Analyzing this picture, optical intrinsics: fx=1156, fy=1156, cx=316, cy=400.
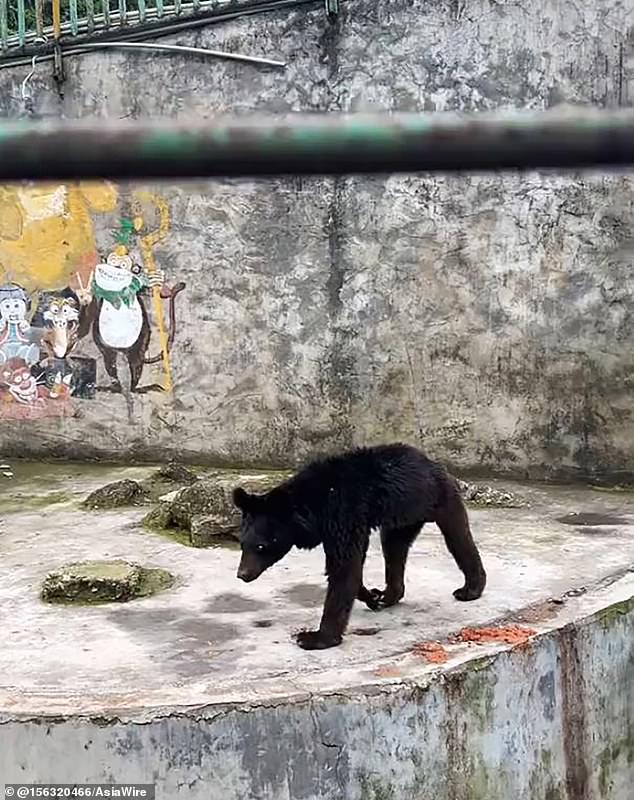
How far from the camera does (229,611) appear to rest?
520cm

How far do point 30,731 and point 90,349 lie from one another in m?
4.88

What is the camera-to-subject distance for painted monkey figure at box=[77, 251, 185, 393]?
337 inches

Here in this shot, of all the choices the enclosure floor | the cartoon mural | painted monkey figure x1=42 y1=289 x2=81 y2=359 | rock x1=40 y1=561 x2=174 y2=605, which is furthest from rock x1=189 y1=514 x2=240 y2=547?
painted monkey figure x1=42 y1=289 x2=81 y2=359

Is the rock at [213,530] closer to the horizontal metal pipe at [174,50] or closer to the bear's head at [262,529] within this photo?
the bear's head at [262,529]

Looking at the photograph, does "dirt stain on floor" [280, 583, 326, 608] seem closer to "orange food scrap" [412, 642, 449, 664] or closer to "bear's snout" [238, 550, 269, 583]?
"bear's snout" [238, 550, 269, 583]

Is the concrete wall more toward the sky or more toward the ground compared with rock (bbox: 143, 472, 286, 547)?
more toward the sky

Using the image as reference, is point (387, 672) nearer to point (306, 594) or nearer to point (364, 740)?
point (364, 740)

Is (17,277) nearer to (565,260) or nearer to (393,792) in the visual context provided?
(565,260)

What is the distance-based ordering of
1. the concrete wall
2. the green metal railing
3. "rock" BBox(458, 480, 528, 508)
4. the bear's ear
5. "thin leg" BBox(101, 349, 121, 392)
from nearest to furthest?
the bear's ear
"rock" BBox(458, 480, 528, 508)
the concrete wall
the green metal railing
"thin leg" BBox(101, 349, 121, 392)

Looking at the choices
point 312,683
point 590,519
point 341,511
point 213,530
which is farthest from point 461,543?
point 590,519

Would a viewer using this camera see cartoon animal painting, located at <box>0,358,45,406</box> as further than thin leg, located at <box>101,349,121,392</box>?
Yes

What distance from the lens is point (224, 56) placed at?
26.8ft

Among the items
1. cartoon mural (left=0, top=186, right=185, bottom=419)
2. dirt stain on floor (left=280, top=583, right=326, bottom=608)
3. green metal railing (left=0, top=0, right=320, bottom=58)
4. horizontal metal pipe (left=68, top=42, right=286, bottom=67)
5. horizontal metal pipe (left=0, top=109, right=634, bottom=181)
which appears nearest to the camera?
horizontal metal pipe (left=0, top=109, right=634, bottom=181)

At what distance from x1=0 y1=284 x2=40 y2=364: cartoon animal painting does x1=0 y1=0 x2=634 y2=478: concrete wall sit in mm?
113
